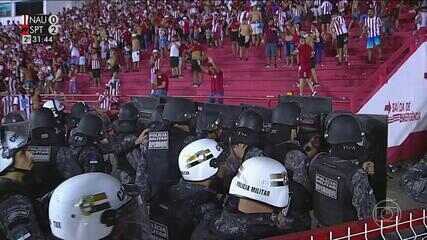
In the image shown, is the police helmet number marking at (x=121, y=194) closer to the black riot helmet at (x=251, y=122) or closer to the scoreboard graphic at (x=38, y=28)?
the black riot helmet at (x=251, y=122)

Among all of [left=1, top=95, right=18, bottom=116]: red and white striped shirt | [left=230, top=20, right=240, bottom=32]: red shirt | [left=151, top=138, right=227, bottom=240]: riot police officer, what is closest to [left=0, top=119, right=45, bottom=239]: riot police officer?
[left=151, top=138, right=227, bottom=240]: riot police officer

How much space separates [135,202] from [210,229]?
513 mm

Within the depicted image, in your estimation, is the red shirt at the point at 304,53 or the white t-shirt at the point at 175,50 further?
the white t-shirt at the point at 175,50

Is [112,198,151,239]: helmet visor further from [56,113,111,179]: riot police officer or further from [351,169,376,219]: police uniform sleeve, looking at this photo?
[56,113,111,179]: riot police officer

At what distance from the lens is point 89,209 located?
2887 millimetres

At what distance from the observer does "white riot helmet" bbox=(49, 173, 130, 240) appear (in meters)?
2.89

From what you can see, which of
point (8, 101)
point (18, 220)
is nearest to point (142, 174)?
point (18, 220)

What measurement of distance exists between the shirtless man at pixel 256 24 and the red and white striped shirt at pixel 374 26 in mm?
3888

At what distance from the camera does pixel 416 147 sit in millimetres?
11992

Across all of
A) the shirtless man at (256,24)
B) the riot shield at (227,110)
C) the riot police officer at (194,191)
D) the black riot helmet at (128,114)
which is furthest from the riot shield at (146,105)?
the shirtless man at (256,24)

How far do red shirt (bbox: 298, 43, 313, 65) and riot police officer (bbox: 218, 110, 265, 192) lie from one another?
878 centimetres

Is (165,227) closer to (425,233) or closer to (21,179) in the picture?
(21,179)

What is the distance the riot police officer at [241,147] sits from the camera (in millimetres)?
4715

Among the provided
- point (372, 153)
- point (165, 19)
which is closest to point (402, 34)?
point (165, 19)
